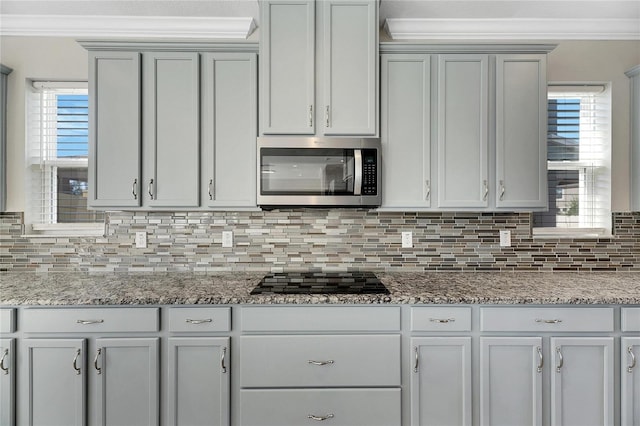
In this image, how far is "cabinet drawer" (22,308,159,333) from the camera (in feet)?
5.78

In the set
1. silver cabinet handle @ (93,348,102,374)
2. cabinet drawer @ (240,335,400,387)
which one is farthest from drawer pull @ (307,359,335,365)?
silver cabinet handle @ (93,348,102,374)

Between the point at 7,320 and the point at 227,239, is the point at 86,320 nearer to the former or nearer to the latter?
the point at 7,320

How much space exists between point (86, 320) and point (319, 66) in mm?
1848

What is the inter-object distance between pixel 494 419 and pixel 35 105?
3.48 meters

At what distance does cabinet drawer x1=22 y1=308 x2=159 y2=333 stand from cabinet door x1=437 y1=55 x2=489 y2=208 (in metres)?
1.77

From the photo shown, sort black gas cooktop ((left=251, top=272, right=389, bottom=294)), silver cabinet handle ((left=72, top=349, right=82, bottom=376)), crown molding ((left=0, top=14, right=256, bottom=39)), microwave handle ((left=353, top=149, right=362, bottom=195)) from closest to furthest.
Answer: silver cabinet handle ((left=72, top=349, right=82, bottom=376)), black gas cooktop ((left=251, top=272, right=389, bottom=294)), microwave handle ((left=353, top=149, right=362, bottom=195)), crown molding ((left=0, top=14, right=256, bottom=39))

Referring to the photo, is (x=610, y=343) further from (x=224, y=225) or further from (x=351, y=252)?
(x=224, y=225)

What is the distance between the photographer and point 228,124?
2.11 metres

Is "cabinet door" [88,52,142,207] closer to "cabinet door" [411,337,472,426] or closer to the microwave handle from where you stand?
the microwave handle

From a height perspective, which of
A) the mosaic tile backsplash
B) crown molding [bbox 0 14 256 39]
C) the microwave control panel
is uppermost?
crown molding [bbox 0 14 256 39]

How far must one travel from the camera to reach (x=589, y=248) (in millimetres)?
2449

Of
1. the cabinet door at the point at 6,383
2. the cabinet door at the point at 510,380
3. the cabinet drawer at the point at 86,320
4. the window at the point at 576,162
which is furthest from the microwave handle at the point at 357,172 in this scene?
the cabinet door at the point at 6,383

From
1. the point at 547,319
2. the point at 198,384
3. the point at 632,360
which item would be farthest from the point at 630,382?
the point at 198,384

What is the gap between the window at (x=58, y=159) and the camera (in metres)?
2.48
